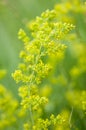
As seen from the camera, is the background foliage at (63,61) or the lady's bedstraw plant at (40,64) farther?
the background foliage at (63,61)

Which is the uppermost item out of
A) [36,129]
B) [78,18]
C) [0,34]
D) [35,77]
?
[0,34]

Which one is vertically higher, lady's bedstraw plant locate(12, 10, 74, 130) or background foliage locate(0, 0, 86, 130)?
background foliage locate(0, 0, 86, 130)

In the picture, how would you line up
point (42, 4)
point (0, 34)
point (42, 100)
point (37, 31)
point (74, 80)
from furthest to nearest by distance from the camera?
point (0, 34) → point (42, 4) → point (74, 80) → point (37, 31) → point (42, 100)

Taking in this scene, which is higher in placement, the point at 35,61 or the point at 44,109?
the point at 44,109

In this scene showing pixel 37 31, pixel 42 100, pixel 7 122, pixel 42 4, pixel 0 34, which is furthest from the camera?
pixel 0 34

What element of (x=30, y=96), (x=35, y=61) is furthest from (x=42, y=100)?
(x=35, y=61)

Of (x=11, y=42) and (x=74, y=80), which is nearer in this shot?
(x=74, y=80)

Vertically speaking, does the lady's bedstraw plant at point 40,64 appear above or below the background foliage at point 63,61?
below

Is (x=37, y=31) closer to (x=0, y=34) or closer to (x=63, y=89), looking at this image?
(x=63, y=89)

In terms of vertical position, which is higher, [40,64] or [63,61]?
[63,61]

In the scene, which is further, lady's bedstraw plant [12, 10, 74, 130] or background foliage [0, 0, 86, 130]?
background foliage [0, 0, 86, 130]

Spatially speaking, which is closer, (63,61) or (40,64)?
(40,64)
